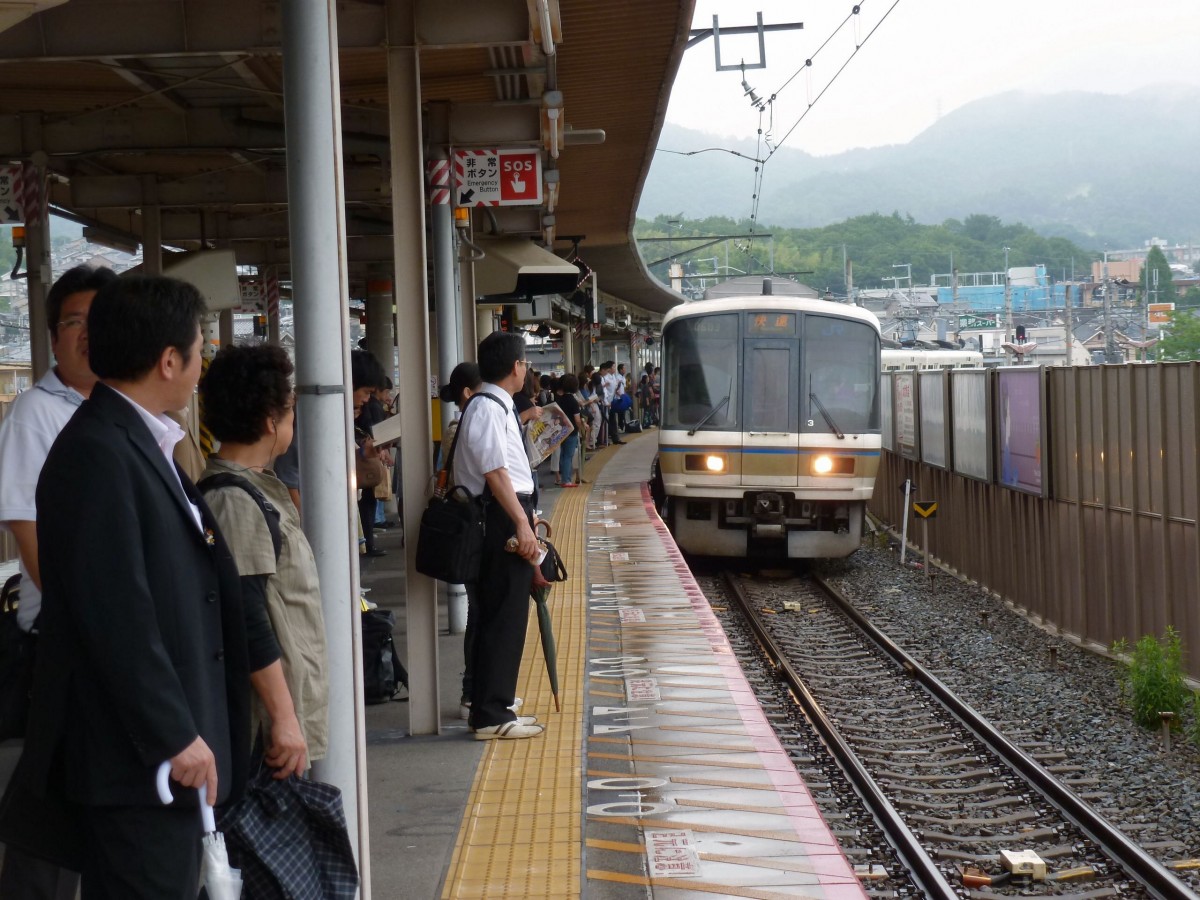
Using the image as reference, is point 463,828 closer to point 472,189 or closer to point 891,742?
point 891,742

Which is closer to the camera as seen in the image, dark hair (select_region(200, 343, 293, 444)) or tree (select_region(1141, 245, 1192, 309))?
dark hair (select_region(200, 343, 293, 444))

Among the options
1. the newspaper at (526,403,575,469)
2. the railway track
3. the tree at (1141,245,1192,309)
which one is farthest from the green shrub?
the tree at (1141,245,1192,309)

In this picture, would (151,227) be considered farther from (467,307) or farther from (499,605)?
(499,605)

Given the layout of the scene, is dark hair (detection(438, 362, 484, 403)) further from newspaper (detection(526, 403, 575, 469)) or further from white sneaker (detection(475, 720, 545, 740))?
white sneaker (detection(475, 720, 545, 740))

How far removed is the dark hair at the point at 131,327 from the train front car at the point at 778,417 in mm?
11900

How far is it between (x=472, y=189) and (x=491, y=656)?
4.79 m

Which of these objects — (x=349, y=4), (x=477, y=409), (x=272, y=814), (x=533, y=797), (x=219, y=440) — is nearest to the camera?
(x=272, y=814)

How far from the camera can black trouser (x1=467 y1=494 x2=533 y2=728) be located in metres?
5.67

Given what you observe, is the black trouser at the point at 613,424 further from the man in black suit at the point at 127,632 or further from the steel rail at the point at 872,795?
the man in black suit at the point at 127,632

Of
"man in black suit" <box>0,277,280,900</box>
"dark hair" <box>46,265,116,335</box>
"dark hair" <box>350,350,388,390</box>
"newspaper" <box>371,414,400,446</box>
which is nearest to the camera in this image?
"man in black suit" <box>0,277,280,900</box>

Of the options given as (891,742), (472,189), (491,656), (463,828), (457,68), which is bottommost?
(891,742)

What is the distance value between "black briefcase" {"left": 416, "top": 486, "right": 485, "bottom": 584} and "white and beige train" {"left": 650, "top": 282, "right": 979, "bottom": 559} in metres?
8.81

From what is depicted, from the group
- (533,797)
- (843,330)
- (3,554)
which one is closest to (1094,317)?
(843,330)

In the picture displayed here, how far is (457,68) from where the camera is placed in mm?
9391
